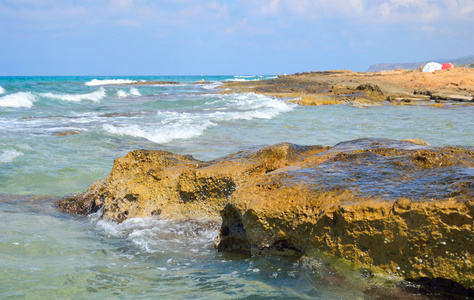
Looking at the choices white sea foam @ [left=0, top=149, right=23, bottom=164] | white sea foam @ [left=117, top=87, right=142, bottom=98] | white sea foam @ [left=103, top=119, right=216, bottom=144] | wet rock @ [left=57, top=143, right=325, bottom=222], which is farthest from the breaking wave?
white sea foam @ [left=117, top=87, right=142, bottom=98]

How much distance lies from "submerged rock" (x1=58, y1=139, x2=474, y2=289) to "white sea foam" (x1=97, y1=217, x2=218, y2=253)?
13 cm

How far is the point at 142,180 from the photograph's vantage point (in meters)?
4.66

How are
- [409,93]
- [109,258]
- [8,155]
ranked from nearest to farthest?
1. [109,258]
2. [8,155]
3. [409,93]

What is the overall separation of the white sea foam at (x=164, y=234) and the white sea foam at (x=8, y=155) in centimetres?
444

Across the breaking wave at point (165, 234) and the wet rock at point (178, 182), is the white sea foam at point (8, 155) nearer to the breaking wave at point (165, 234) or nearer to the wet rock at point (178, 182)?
the wet rock at point (178, 182)

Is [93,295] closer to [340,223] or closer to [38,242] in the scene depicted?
[38,242]

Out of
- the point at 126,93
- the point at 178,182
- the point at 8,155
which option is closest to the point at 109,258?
the point at 178,182

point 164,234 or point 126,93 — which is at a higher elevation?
point 126,93

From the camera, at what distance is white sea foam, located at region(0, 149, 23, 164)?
7.92 metres

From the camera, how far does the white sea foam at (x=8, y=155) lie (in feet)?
26.0

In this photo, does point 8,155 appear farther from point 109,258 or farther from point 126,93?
point 126,93

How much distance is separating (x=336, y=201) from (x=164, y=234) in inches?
75.5

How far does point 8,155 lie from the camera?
8.32 m

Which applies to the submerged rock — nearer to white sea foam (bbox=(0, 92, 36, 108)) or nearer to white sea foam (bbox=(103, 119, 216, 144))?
white sea foam (bbox=(103, 119, 216, 144))
